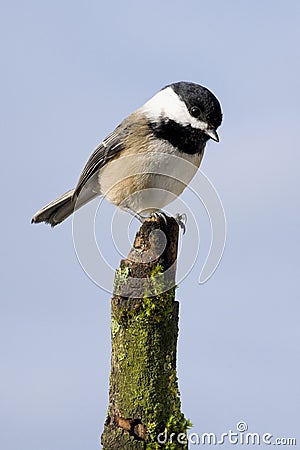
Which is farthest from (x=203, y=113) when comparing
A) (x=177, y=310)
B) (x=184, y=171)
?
(x=177, y=310)

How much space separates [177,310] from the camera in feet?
13.5

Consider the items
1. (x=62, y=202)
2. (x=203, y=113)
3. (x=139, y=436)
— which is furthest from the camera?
(x=62, y=202)

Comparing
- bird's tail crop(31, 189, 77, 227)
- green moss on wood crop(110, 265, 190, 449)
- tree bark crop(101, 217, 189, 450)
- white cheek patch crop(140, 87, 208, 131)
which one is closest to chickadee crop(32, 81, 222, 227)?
white cheek patch crop(140, 87, 208, 131)

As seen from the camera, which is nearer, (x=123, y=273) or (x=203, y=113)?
(x=123, y=273)

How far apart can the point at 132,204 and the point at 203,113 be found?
844 millimetres

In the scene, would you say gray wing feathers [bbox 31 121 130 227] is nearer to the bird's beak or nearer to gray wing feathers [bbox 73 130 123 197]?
gray wing feathers [bbox 73 130 123 197]

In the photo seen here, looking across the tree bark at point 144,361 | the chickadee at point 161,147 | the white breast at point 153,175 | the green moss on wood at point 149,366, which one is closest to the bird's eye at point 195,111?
the chickadee at point 161,147

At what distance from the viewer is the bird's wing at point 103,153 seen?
541cm

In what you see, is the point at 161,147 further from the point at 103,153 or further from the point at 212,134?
the point at 103,153

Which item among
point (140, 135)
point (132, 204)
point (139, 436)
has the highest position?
point (140, 135)

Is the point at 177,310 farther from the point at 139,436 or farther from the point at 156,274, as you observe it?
the point at 139,436

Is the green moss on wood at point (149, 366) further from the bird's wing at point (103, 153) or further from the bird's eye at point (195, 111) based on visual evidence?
the bird's wing at point (103, 153)

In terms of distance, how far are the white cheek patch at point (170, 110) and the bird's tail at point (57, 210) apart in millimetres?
1039

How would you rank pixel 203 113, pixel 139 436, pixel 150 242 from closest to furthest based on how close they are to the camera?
pixel 139 436, pixel 150 242, pixel 203 113
